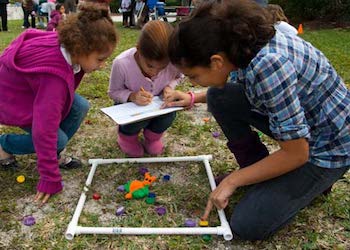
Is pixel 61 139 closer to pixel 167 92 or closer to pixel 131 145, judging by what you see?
pixel 131 145

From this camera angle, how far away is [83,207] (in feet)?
5.99

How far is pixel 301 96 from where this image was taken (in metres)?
1.47

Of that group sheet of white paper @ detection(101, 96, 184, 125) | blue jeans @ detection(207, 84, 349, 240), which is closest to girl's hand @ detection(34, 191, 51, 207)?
sheet of white paper @ detection(101, 96, 184, 125)

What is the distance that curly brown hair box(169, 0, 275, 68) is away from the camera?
1285 mm

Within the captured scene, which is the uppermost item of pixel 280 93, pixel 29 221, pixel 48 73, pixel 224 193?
pixel 280 93

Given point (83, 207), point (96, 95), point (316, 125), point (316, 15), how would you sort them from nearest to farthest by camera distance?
point (316, 125) → point (83, 207) → point (96, 95) → point (316, 15)

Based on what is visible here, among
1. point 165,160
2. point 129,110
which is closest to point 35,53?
point 129,110

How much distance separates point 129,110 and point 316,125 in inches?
36.6

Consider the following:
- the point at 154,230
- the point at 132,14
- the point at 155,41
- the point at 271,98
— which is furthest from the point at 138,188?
the point at 132,14

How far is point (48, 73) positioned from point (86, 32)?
9.1 inches

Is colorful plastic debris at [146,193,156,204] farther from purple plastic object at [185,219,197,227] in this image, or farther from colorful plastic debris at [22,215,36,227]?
colorful plastic debris at [22,215,36,227]

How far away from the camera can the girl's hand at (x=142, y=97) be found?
6.94ft

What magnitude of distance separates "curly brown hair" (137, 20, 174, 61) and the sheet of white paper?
0.27 metres

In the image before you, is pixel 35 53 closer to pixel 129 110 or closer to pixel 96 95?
pixel 129 110
